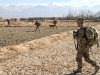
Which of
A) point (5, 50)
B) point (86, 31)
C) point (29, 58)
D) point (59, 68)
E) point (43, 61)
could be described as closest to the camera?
point (86, 31)

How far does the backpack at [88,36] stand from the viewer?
30.4 feet

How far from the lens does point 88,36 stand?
9297mm

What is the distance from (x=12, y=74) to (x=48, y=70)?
65.6 inches

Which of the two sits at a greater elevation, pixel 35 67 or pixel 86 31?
pixel 86 31

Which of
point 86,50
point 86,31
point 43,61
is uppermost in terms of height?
point 86,31

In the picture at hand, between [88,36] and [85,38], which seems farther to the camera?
[85,38]

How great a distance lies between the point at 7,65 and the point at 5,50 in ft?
11.8

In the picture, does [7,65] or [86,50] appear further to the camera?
[7,65]

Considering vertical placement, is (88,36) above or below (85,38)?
above

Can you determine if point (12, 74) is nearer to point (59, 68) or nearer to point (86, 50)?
point (59, 68)

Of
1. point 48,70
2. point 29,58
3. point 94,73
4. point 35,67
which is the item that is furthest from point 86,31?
point 29,58

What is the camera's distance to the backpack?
30.4 ft

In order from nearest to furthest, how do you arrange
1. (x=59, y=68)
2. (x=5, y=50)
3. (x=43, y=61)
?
(x=59, y=68) → (x=43, y=61) → (x=5, y=50)

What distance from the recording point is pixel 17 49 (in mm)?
16469
